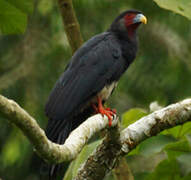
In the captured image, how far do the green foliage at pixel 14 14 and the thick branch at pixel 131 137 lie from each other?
85 centimetres

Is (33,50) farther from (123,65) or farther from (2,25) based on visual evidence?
(2,25)

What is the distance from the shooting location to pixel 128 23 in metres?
4.76

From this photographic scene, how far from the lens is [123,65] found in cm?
446

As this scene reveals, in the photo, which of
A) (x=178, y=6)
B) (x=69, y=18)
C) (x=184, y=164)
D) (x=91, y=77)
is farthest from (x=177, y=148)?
(x=69, y=18)

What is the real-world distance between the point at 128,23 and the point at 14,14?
200 centimetres

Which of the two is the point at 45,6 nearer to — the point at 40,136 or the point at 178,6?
the point at 178,6

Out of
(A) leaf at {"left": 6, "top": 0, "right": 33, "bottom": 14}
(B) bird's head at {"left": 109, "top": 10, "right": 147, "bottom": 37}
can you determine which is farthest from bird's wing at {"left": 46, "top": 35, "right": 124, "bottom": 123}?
(A) leaf at {"left": 6, "top": 0, "right": 33, "bottom": 14}

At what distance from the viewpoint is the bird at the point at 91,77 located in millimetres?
3697

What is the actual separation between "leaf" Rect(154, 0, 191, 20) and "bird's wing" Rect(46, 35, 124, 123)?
127 centimetres

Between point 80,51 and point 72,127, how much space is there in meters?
0.63

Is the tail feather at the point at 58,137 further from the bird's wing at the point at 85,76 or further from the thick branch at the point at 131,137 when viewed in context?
the thick branch at the point at 131,137

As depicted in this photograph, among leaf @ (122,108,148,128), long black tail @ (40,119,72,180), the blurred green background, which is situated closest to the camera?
long black tail @ (40,119,72,180)

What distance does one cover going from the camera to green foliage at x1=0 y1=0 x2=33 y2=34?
2812mm

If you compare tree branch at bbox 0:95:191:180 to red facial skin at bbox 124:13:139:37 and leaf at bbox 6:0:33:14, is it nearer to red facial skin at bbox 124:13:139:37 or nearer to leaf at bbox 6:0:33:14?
leaf at bbox 6:0:33:14
